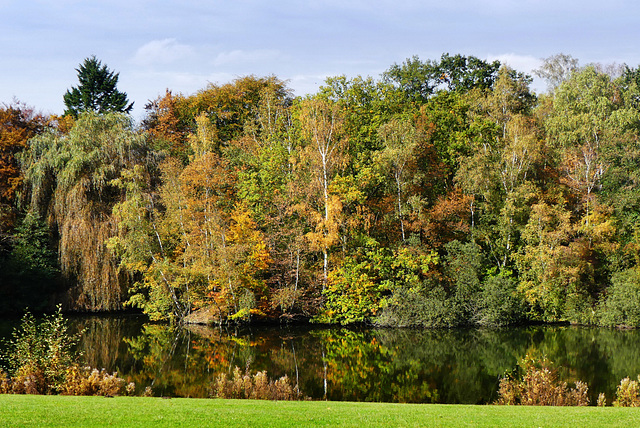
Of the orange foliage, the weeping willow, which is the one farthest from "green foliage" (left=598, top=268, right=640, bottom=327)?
the weeping willow

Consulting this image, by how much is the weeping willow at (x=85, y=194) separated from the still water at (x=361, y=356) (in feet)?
7.96

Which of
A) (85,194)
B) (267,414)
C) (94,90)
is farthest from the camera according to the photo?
(94,90)

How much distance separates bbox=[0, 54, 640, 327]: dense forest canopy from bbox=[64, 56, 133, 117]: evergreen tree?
13241 mm

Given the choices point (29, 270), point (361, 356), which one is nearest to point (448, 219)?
point (361, 356)

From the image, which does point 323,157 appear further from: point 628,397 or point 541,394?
point 628,397

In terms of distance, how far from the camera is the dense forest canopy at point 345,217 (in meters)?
32.6

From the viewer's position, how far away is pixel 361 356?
23.9 m

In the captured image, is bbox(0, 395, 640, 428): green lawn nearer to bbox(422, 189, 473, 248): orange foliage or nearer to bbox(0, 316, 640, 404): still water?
bbox(0, 316, 640, 404): still water

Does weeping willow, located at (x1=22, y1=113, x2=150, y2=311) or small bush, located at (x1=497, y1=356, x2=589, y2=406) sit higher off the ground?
weeping willow, located at (x1=22, y1=113, x2=150, y2=311)

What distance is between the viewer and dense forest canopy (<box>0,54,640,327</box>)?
107 ft

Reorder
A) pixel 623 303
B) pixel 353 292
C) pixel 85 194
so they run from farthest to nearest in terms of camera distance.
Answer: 1. pixel 85 194
2. pixel 353 292
3. pixel 623 303

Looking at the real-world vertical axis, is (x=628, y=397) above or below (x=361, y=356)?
above

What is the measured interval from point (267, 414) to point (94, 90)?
154ft

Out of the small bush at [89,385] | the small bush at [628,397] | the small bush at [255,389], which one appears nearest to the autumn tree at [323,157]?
the small bush at [255,389]
